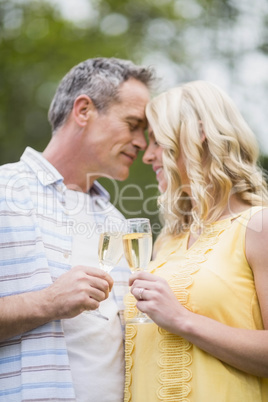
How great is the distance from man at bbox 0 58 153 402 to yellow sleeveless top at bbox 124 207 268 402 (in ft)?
0.75

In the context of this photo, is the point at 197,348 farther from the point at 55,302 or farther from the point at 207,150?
the point at 207,150

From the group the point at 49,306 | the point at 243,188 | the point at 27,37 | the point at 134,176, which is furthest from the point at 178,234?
the point at 27,37

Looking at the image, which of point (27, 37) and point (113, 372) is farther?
point (27, 37)

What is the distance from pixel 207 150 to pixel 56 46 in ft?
27.2

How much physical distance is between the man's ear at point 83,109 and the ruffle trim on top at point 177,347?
1429 mm

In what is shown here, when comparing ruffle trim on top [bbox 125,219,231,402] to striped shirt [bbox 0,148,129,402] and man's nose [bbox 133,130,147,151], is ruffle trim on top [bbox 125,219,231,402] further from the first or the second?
man's nose [bbox 133,130,147,151]

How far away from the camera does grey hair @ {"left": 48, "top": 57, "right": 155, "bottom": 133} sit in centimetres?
390

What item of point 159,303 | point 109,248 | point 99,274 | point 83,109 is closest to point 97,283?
point 99,274

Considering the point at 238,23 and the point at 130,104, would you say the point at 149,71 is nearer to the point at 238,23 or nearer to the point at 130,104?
the point at 130,104

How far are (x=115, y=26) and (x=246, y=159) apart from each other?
8633 mm

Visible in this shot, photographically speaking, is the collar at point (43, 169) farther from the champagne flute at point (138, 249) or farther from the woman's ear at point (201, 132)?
the woman's ear at point (201, 132)

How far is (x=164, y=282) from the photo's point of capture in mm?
2695

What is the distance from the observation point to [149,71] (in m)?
4.04

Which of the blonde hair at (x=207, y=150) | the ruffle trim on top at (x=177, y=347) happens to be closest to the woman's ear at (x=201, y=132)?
the blonde hair at (x=207, y=150)
